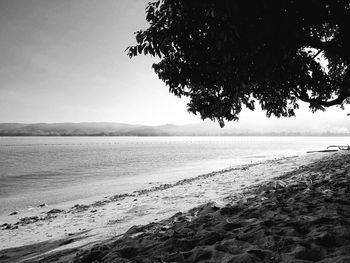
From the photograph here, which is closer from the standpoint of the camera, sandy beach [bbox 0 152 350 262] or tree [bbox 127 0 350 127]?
sandy beach [bbox 0 152 350 262]

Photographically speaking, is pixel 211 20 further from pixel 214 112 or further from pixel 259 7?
pixel 214 112

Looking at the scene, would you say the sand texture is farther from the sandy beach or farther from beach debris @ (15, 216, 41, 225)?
beach debris @ (15, 216, 41, 225)

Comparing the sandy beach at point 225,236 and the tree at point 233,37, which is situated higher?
the tree at point 233,37

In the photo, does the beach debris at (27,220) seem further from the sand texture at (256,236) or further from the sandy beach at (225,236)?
the sand texture at (256,236)

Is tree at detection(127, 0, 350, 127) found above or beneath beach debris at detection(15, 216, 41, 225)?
above

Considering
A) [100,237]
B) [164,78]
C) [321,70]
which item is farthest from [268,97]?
[100,237]

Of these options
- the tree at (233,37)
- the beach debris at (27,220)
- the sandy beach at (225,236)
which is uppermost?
the tree at (233,37)

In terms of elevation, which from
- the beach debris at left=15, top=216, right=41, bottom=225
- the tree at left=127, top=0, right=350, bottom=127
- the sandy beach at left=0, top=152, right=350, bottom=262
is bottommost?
the beach debris at left=15, top=216, right=41, bottom=225

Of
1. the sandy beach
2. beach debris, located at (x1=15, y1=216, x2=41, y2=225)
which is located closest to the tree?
the sandy beach

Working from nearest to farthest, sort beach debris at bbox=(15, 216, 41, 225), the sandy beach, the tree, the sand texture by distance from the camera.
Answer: the sand texture, the sandy beach, the tree, beach debris at bbox=(15, 216, 41, 225)

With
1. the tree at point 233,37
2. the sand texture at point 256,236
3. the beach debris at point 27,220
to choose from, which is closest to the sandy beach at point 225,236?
the sand texture at point 256,236

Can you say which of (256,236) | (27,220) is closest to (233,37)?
(256,236)

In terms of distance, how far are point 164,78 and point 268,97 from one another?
5.46m

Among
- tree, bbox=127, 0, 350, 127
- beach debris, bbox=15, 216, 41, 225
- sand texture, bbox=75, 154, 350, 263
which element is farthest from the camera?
beach debris, bbox=15, 216, 41, 225
